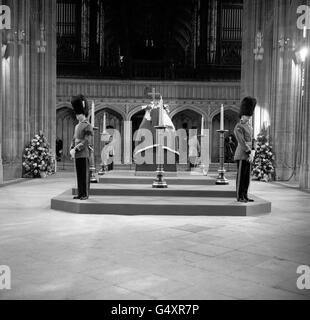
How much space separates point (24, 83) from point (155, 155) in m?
6.34

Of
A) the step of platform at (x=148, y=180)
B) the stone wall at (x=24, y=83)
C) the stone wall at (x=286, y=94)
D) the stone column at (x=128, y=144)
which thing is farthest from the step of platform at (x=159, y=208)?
the stone column at (x=128, y=144)

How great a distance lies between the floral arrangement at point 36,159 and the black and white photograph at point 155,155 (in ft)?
0.16

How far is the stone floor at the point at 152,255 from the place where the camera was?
2.89 m

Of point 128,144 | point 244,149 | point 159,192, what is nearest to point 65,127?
point 128,144

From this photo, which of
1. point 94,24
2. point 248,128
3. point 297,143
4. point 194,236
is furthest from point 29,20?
point 194,236

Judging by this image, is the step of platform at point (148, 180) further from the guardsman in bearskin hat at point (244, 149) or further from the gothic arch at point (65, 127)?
the gothic arch at point (65, 127)

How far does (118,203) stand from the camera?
6.17m

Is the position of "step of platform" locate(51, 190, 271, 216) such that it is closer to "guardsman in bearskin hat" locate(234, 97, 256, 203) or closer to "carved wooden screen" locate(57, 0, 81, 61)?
"guardsman in bearskin hat" locate(234, 97, 256, 203)

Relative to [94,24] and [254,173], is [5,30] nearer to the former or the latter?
[254,173]

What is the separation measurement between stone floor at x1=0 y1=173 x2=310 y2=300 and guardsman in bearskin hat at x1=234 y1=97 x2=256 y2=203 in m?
0.66

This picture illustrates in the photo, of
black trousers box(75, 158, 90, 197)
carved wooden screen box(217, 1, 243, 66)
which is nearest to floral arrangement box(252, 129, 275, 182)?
black trousers box(75, 158, 90, 197)

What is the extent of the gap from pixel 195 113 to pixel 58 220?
17.8 m

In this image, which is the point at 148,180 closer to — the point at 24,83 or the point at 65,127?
the point at 24,83

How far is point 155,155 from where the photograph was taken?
9.97 meters
